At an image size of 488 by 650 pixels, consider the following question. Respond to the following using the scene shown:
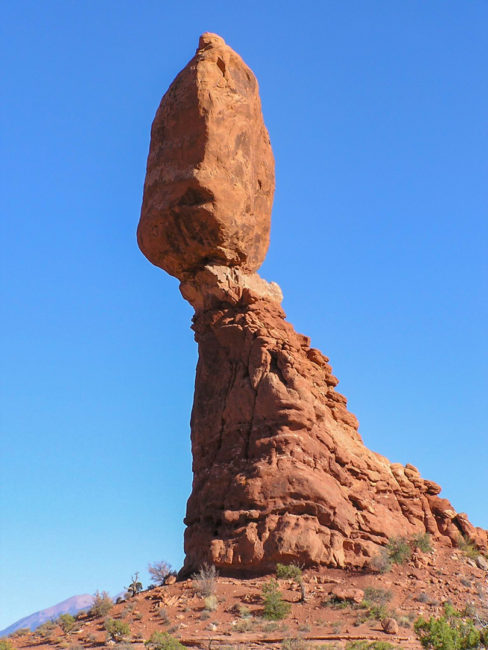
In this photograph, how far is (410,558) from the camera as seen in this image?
69.6 feet

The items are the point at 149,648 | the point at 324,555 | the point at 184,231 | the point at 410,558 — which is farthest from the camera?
the point at 184,231

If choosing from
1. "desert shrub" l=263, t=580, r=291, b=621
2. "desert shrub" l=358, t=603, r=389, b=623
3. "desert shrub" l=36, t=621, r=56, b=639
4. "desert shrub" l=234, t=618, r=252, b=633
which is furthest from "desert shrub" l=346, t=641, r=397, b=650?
"desert shrub" l=36, t=621, r=56, b=639

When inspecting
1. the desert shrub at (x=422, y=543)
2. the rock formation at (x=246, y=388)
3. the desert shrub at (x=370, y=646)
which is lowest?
the desert shrub at (x=370, y=646)

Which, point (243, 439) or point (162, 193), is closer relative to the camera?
point (243, 439)

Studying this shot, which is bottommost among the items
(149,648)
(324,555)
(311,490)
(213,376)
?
(149,648)

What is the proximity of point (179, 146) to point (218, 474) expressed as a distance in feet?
31.3

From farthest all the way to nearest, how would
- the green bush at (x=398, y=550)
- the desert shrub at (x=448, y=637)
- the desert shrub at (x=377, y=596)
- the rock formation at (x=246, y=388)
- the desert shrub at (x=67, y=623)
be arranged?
the green bush at (x=398, y=550)
the rock formation at (x=246, y=388)
the desert shrub at (x=67, y=623)
the desert shrub at (x=377, y=596)
the desert shrub at (x=448, y=637)

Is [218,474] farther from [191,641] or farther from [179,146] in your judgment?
[179,146]

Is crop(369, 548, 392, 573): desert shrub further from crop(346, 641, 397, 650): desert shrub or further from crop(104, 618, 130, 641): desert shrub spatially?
crop(104, 618, 130, 641): desert shrub

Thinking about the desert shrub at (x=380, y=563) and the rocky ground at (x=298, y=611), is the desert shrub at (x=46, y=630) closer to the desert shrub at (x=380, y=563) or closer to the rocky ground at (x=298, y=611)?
the rocky ground at (x=298, y=611)

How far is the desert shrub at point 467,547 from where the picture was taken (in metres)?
23.3

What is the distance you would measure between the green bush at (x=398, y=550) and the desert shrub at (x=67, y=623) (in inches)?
323

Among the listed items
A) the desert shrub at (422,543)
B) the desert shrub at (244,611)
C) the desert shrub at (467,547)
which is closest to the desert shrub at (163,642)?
the desert shrub at (244,611)

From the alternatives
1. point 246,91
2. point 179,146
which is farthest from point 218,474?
point 246,91
